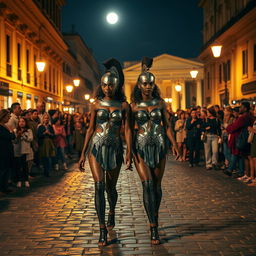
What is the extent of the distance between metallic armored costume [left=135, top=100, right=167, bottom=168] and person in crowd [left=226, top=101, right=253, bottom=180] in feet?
20.8

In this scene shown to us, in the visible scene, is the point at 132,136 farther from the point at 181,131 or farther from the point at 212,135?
the point at 181,131

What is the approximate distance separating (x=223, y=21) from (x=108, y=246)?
38692 millimetres

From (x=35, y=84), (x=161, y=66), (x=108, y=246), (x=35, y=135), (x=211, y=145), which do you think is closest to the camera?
(x=108, y=246)

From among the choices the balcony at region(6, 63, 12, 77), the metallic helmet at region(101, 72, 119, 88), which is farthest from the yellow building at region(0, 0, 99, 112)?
the metallic helmet at region(101, 72, 119, 88)

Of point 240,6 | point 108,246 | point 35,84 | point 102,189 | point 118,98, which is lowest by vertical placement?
point 108,246

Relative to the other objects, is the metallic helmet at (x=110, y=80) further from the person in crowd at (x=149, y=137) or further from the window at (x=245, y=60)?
the window at (x=245, y=60)

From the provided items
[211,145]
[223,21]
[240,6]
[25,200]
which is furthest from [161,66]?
[25,200]

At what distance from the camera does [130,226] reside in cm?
658

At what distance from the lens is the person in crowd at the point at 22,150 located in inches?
434

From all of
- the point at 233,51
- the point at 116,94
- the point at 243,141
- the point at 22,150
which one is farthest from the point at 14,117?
the point at 233,51

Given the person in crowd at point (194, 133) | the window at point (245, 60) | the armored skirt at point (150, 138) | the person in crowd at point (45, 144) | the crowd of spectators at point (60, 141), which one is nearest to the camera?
the armored skirt at point (150, 138)

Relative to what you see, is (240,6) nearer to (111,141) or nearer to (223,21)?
(223,21)

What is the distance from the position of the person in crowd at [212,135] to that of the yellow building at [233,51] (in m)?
7.17

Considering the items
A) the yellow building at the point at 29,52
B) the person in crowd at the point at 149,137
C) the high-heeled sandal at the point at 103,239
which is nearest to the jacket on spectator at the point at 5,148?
the person in crowd at the point at 149,137
